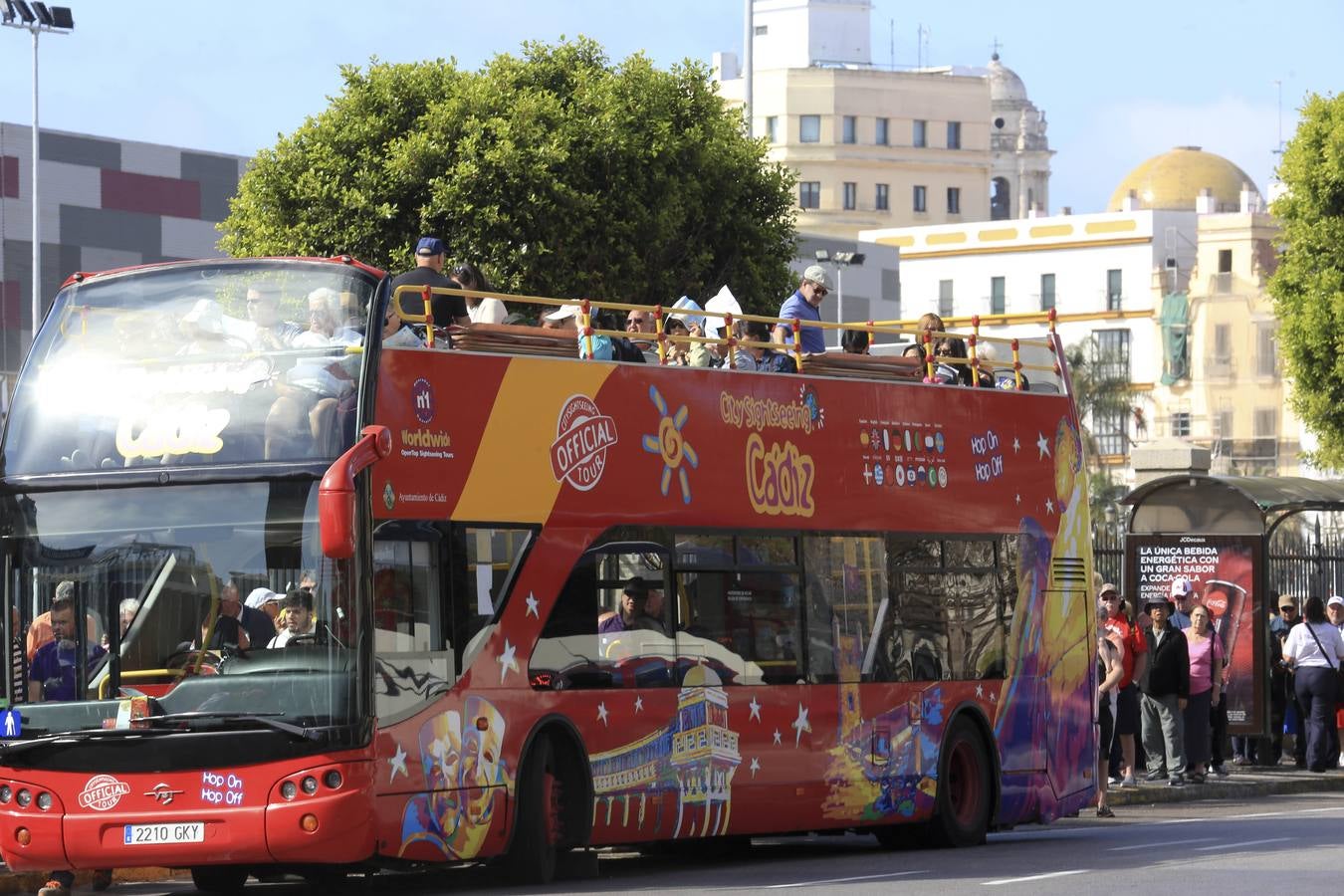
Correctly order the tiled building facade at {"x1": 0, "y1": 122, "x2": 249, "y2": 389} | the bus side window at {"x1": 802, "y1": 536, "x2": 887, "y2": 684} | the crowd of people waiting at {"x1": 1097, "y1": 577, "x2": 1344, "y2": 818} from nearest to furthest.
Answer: the bus side window at {"x1": 802, "y1": 536, "x2": 887, "y2": 684} < the crowd of people waiting at {"x1": 1097, "y1": 577, "x2": 1344, "y2": 818} < the tiled building facade at {"x1": 0, "y1": 122, "x2": 249, "y2": 389}

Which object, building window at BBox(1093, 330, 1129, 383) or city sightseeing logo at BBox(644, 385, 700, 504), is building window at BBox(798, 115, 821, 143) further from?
city sightseeing logo at BBox(644, 385, 700, 504)

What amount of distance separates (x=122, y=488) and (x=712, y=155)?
2098 centimetres

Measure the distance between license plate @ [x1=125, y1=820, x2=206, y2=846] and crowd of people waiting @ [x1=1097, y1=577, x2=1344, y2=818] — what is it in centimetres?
1170

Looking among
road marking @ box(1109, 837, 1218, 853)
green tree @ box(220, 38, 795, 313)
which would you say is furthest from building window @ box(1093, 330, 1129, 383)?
road marking @ box(1109, 837, 1218, 853)

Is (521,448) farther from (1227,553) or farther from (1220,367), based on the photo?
(1220,367)

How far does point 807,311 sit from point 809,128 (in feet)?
423

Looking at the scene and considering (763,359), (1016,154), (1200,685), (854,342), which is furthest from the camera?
(1016,154)

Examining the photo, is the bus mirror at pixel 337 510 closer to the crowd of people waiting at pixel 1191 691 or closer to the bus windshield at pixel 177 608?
the bus windshield at pixel 177 608

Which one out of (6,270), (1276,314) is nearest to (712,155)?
(1276,314)

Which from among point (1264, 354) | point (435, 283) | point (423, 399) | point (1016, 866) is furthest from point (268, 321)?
point (1264, 354)

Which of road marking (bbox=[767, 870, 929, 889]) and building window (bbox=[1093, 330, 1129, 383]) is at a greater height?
building window (bbox=[1093, 330, 1129, 383])

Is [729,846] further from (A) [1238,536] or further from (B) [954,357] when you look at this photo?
(A) [1238,536]

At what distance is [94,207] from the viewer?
5728 cm

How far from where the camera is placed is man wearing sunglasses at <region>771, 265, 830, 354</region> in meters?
18.7
